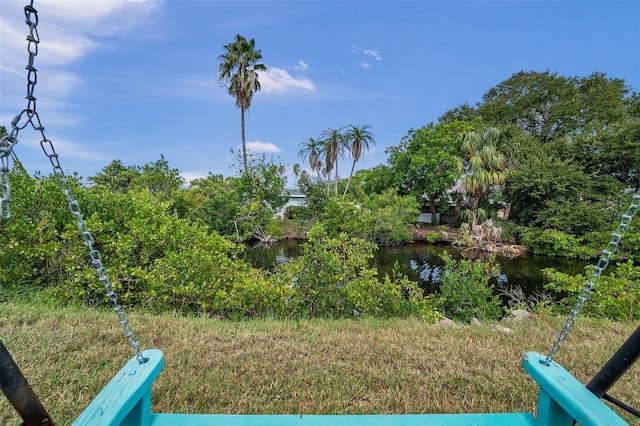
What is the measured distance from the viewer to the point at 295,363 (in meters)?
2.17

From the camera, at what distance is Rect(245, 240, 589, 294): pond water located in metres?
8.66

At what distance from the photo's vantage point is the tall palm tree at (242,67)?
17000 millimetres

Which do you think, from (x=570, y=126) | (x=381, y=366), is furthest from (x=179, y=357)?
(x=570, y=126)

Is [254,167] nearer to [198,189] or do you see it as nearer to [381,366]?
[198,189]

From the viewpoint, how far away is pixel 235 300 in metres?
3.83

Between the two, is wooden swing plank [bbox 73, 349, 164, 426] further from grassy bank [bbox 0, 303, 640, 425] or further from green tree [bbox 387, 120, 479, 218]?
green tree [bbox 387, 120, 479, 218]

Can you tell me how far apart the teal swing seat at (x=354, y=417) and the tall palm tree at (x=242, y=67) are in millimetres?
16438

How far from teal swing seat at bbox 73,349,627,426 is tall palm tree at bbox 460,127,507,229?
48.4 feet

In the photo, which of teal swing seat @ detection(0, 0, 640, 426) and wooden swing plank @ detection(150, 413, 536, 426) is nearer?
teal swing seat @ detection(0, 0, 640, 426)

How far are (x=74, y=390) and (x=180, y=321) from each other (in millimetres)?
1167

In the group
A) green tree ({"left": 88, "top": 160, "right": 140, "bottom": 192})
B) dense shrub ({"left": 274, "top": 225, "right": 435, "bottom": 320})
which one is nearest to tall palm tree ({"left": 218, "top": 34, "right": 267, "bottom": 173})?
green tree ({"left": 88, "top": 160, "right": 140, "bottom": 192})

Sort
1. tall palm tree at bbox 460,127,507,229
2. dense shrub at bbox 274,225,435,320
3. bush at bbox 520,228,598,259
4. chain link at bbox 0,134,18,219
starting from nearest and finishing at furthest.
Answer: chain link at bbox 0,134,18,219
dense shrub at bbox 274,225,435,320
bush at bbox 520,228,598,259
tall palm tree at bbox 460,127,507,229

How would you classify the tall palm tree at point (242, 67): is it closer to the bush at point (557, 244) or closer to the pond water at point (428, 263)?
the pond water at point (428, 263)

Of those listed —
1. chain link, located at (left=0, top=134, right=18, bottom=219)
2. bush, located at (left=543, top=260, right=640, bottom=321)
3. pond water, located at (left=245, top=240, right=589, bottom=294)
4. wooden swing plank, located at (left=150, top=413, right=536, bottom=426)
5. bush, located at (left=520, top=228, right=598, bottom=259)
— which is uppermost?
chain link, located at (left=0, top=134, right=18, bottom=219)
